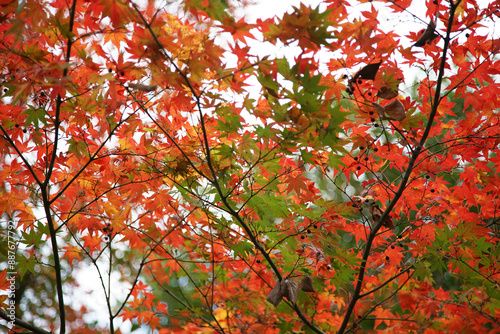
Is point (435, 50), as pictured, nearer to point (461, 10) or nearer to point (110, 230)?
point (461, 10)

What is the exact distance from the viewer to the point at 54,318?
6617 millimetres

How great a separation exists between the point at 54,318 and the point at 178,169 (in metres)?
6.08

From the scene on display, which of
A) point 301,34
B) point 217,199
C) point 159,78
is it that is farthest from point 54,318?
point 301,34

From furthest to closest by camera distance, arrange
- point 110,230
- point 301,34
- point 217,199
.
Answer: point 110,230, point 217,199, point 301,34

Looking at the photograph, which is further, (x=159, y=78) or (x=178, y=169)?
(x=178, y=169)

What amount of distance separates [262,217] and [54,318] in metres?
6.17

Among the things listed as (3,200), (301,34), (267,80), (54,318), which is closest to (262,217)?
(267,80)

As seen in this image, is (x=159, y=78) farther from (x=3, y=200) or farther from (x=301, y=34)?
(x=3, y=200)

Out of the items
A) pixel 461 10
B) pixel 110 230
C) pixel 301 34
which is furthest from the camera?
pixel 110 230

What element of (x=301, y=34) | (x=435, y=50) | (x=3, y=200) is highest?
(x=435, y=50)

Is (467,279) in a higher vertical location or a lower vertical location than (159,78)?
higher

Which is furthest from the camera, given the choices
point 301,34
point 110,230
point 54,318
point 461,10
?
point 54,318

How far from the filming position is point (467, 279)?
2.50 meters

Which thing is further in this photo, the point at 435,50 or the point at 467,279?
the point at 467,279
